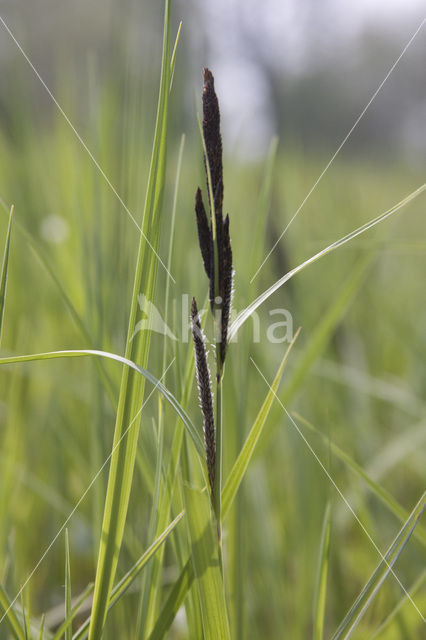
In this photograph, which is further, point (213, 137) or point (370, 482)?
point (370, 482)

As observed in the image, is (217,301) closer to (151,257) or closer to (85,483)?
(151,257)

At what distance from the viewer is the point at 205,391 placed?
18 centimetres

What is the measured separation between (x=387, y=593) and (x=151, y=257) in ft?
1.27

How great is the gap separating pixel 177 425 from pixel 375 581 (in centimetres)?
11

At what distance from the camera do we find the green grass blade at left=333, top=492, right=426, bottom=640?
0.78ft

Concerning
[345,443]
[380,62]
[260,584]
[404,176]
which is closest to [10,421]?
[260,584]

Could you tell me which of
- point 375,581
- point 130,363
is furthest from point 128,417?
point 375,581

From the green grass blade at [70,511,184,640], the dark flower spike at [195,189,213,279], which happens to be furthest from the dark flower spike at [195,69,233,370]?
the green grass blade at [70,511,184,640]

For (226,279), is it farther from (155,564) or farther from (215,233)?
(155,564)

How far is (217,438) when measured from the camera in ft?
0.66

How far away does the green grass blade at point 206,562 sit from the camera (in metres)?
0.19

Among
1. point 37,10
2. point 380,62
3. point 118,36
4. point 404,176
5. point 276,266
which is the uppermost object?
point 380,62

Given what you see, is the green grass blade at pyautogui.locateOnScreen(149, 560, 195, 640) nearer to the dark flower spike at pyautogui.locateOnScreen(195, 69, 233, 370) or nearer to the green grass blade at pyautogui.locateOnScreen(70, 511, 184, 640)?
the green grass blade at pyautogui.locateOnScreen(70, 511, 184, 640)

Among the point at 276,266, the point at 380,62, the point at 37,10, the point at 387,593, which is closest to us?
the point at 387,593
